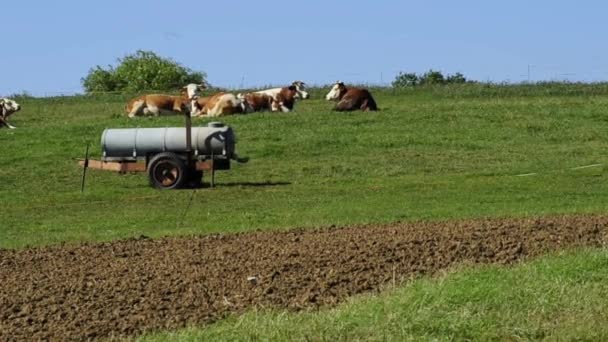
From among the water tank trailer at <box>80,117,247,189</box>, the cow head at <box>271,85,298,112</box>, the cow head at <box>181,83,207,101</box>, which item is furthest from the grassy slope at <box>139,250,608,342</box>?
the cow head at <box>181,83,207,101</box>

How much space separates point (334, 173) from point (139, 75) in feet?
211

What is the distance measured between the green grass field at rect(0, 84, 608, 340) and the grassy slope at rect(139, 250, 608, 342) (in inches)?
0.9

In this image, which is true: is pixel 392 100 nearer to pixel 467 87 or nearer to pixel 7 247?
pixel 467 87

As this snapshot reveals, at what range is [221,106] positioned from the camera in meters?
43.0

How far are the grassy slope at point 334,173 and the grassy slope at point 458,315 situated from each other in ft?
28.4

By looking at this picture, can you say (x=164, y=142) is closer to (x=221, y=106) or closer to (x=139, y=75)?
(x=221, y=106)

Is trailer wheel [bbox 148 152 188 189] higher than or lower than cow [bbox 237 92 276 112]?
lower

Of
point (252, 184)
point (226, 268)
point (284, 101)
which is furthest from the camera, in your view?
point (284, 101)

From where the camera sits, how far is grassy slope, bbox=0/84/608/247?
21.9 m

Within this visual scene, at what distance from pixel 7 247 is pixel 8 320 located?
7.39 metres

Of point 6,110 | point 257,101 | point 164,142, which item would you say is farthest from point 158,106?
point 164,142

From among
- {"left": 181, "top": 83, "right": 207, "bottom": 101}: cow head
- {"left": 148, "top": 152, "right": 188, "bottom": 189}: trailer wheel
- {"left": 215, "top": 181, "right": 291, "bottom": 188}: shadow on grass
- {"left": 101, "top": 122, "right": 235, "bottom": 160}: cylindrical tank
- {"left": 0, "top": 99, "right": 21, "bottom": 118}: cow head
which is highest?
{"left": 181, "top": 83, "right": 207, "bottom": 101}: cow head

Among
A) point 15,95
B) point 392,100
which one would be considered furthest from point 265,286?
point 15,95

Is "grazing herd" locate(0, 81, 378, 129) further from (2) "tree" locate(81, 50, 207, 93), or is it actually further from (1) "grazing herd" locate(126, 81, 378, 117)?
(2) "tree" locate(81, 50, 207, 93)
